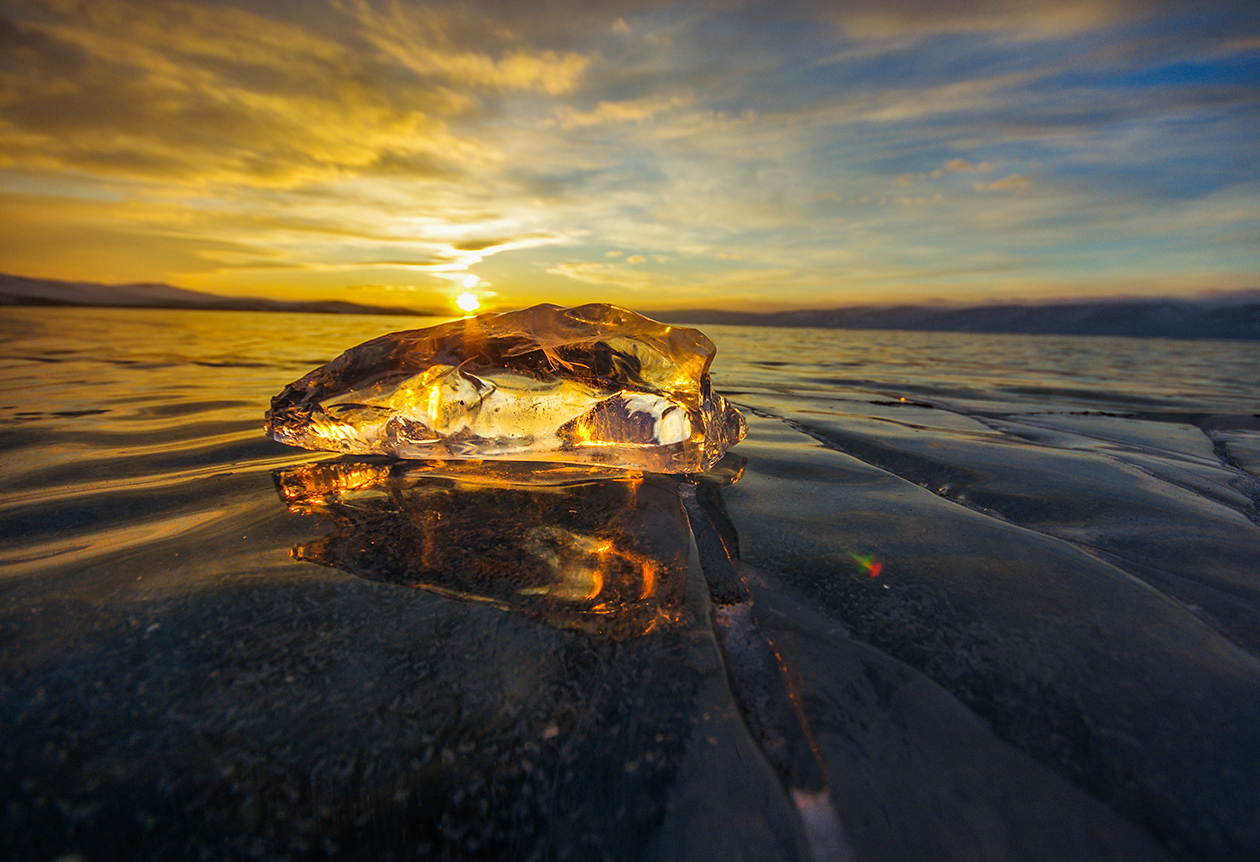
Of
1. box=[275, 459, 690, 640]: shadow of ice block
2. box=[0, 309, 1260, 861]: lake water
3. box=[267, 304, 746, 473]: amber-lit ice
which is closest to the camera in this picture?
box=[0, 309, 1260, 861]: lake water

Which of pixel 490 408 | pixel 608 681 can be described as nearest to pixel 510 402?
pixel 490 408

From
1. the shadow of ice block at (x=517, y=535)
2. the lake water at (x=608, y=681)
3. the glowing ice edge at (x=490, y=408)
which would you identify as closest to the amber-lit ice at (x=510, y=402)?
the glowing ice edge at (x=490, y=408)

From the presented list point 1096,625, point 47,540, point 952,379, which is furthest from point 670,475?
point 952,379

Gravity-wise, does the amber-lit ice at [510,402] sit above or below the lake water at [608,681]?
above

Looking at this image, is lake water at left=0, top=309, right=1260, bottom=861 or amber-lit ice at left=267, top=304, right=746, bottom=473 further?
amber-lit ice at left=267, top=304, right=746, bottom=473

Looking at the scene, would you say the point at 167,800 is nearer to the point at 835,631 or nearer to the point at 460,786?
the point at 460,786

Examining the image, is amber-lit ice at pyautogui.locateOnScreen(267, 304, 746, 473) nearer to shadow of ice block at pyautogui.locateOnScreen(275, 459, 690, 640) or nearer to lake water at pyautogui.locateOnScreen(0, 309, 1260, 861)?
shadow of ice block at pyautogui.locateOnScreen(275, 459, 690, 640)

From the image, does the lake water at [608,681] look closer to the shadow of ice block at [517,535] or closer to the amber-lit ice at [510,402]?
the shadow of ice block at [517,535]

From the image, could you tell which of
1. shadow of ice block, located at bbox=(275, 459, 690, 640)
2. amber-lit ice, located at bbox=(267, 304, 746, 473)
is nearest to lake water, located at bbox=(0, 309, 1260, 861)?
shadow of ice block, located at bbox=(275, 459, 690, 640)
